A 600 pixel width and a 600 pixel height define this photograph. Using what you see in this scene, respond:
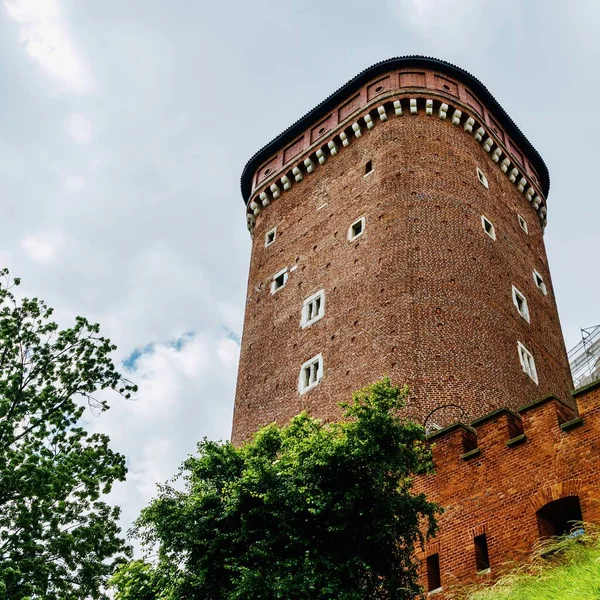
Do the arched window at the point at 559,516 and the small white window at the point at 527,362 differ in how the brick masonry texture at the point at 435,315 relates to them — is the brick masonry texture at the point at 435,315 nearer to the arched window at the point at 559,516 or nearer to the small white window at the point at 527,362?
the arched window at the point at 559,516

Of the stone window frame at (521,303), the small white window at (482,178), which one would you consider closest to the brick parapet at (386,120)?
the small white window at (482,178)

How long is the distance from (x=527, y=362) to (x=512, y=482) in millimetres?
9923

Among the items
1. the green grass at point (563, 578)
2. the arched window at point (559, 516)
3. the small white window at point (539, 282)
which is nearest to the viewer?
the green grass at point (563, 578)

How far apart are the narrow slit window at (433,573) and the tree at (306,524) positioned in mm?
804

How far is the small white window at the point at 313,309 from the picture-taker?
2328 centimetres

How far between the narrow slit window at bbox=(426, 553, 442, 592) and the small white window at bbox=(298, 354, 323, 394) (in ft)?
28.1

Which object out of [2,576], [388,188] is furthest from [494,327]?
[2,576]

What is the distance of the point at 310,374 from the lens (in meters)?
21.9

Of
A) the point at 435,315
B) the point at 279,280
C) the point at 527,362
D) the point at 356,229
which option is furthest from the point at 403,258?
the point at 279,280

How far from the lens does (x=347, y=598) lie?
1068 centimetres

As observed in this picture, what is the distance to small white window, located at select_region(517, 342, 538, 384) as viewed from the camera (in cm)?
2198

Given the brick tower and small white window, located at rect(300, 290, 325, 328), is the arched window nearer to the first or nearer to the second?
the brick tower

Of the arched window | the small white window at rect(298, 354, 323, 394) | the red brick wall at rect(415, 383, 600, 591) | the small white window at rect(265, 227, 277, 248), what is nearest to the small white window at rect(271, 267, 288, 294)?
the small white window at rect(265, 227, 277, 248)

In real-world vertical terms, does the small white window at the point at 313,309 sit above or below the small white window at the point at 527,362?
above
